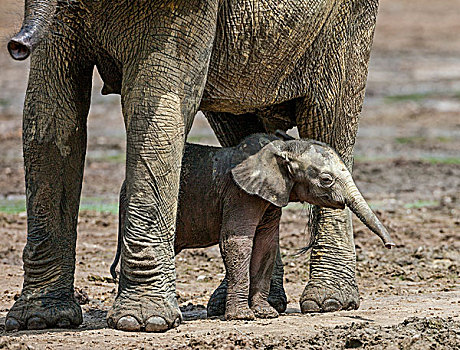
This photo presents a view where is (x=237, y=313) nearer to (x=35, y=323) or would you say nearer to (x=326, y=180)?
(x=326, y=180)

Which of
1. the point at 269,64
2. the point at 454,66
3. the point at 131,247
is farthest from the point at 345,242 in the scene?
the point at 454,66

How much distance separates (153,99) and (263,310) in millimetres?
1444

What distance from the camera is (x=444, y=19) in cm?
3011

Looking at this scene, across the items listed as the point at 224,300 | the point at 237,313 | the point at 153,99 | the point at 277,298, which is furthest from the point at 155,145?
the point at 277,298

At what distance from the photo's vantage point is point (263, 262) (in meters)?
6.59

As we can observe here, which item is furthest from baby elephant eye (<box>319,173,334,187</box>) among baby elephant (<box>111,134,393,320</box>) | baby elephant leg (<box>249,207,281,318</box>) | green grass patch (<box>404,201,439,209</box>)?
green grass patch (<box>404,201,439,209</box>)

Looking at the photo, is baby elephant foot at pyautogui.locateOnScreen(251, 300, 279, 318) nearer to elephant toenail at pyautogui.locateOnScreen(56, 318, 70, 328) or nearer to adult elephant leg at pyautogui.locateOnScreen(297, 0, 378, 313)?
adult elephant leg at pyautogui.locateOnScreen(297, 0, 378, 313)

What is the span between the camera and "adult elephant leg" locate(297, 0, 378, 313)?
23.2 ft

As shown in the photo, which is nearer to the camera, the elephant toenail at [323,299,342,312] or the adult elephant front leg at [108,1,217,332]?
the adult elephant front leg at [108,1,217,332]

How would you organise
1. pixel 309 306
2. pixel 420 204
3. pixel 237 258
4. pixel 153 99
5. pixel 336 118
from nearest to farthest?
pixel 153 99, pixel 237 258, pixel 309 306, pixel 336 118, pixel 420 204

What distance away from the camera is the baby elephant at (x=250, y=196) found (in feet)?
20.7

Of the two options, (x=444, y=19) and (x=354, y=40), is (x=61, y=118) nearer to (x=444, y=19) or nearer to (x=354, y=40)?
(x=354, y=40)

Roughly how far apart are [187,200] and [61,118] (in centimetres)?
83

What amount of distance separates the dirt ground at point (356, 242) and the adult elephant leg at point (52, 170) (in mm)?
221
